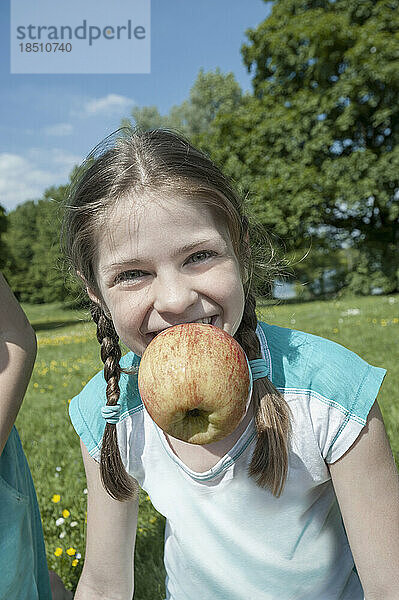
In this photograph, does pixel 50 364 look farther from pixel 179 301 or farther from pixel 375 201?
pixel 375 201

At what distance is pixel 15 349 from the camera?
1809 millimetres

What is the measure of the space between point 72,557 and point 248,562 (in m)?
1.49

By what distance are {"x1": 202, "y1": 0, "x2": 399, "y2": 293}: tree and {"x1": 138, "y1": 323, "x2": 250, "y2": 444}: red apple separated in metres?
19.8

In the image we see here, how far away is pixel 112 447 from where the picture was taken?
170cm

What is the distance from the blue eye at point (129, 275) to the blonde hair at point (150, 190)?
A: 6.8 inches

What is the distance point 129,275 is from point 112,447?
1.85 feet

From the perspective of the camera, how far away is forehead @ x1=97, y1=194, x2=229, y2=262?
1409 mm

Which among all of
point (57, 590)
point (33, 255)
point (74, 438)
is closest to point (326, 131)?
point (74, 438)

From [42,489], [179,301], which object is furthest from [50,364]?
[179,301]

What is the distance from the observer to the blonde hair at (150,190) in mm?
1533

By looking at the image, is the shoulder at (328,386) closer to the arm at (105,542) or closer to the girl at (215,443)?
the girl at (215,443)

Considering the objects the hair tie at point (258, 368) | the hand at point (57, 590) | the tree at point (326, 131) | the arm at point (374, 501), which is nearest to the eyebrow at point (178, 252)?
the hair tie at point (258, 368)

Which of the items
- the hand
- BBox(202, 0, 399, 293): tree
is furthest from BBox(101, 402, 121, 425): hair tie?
BBox(202, 0, 399, 293): tree

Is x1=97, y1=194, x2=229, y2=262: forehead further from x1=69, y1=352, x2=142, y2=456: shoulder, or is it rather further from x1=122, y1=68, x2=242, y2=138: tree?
x1=122, y1=68, x2=242, y2=138: tree
